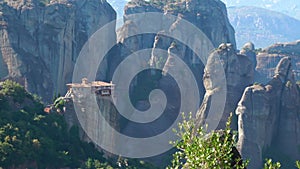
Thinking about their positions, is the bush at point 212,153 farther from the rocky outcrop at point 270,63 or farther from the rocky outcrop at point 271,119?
the rocky outcrop at point 270,63

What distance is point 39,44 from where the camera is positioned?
176 feet

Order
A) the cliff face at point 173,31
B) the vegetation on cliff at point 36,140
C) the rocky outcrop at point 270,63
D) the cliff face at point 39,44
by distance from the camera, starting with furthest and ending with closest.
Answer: the rocky outcrop at point 270,63 → the cliff face at point 173,31 → the cliff face at point 39,44 → the vegetation on cliff at point 36,140

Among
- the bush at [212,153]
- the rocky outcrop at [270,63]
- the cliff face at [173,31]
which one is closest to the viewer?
the bush at [212,153]

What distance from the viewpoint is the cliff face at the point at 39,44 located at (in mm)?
51656

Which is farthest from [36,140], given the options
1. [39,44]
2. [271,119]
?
[39,44]

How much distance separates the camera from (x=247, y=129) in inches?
1804

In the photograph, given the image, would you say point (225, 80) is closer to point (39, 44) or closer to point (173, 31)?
point (173, 31)

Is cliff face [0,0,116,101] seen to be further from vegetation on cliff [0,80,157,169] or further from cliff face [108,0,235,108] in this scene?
vegetation on cliff [0,80,157,169]

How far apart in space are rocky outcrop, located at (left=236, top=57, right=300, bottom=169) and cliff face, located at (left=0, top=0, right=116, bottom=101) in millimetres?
15938

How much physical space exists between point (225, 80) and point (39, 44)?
15.6 m

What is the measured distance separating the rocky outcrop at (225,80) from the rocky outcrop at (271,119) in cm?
297

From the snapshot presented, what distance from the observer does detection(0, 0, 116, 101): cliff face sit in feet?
169

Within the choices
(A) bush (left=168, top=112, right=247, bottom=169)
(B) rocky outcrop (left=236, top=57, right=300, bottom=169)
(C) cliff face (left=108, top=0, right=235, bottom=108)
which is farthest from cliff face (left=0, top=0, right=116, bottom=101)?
(A) bush (left=168, top=112, right=247, bottom=169)

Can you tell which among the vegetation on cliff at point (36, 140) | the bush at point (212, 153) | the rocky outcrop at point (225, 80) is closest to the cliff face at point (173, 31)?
the rocky outcrop at point (225, 80)
